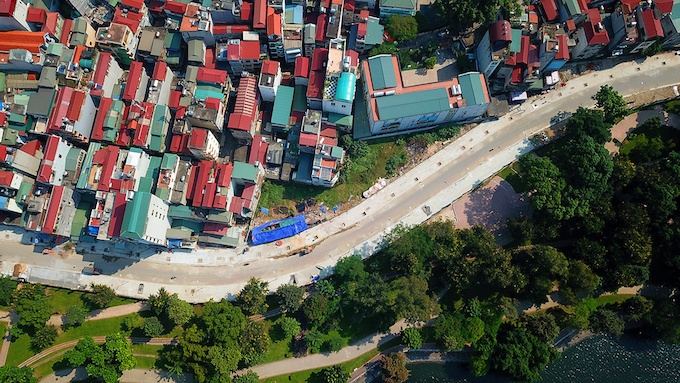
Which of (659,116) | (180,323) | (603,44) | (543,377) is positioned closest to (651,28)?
(603,44)

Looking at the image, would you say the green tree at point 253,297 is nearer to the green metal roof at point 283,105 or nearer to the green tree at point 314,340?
the green tree at point 314,340

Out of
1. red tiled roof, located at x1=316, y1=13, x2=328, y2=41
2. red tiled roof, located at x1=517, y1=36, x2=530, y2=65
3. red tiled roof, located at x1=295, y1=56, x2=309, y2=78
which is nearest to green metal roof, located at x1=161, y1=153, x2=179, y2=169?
red tiled roof, located at x1=295, y1=56, x2=309, y2=78

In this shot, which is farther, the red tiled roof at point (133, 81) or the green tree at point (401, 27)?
the green tree at point (401, 27)

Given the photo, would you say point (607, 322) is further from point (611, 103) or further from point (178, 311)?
point (178, 311)

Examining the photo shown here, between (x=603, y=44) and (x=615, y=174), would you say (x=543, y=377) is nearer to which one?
(x=615, y=174)

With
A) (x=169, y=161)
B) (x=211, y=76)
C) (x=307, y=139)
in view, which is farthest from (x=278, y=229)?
(x=211, y=76)

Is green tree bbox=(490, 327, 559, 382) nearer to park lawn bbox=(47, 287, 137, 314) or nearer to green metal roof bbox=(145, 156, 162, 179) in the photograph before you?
park lawn bbox=(47, 287, 137, 314)

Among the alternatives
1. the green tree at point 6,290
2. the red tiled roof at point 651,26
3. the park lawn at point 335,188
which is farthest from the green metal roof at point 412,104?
the green tree at point 6,290
